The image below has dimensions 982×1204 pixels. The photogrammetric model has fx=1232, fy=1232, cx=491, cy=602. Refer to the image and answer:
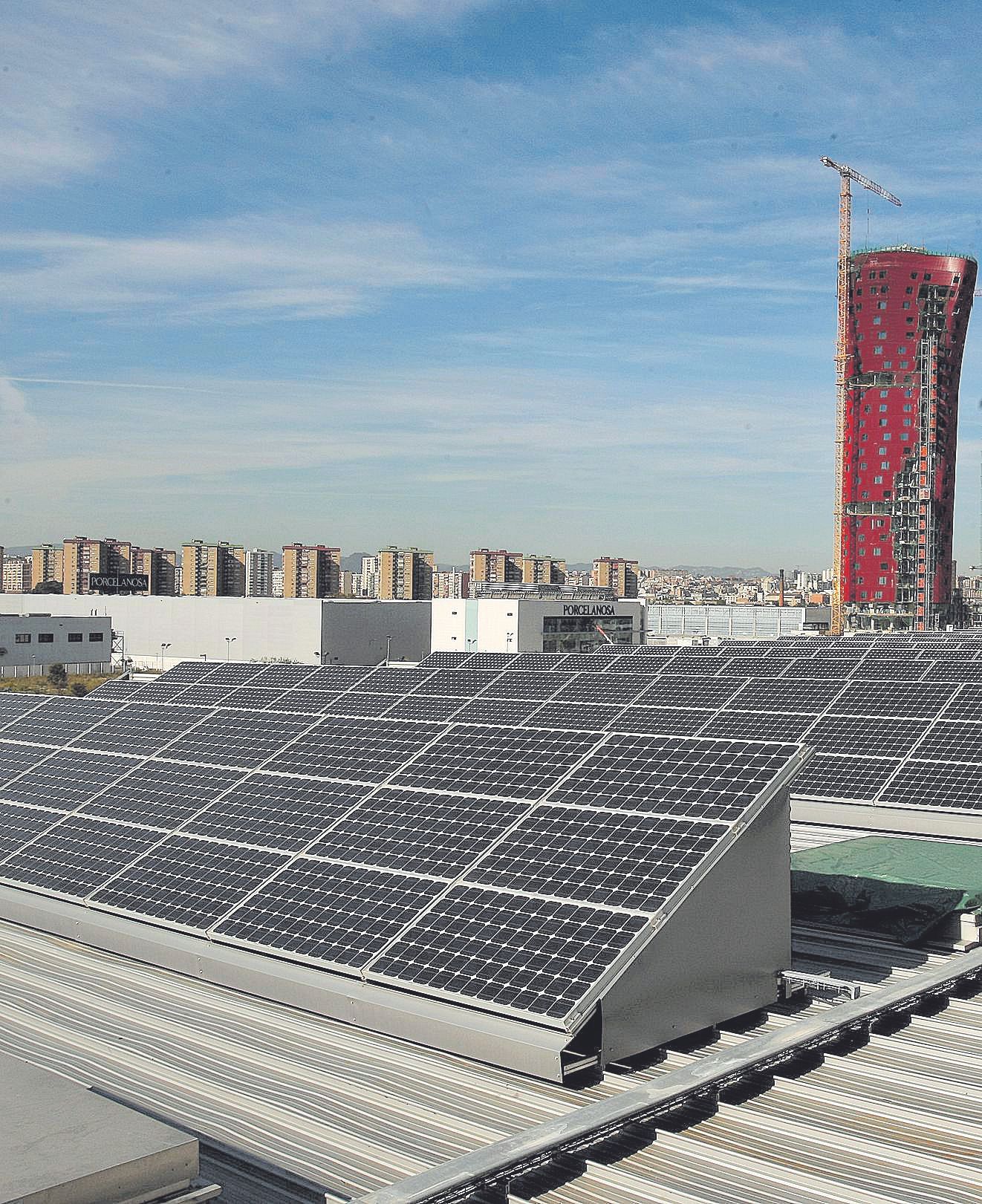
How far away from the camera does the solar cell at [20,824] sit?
1938 cm

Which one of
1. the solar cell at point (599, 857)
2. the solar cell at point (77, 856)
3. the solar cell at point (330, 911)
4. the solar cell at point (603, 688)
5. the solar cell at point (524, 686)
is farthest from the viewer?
the solar cell at point (524, 686)

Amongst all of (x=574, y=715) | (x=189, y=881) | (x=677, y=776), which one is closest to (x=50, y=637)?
(x=574, y=715)

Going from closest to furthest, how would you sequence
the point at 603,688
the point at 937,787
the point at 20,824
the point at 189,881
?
the point at 189,881, the point at 20,824, the point at 937,787, the point at 603,688

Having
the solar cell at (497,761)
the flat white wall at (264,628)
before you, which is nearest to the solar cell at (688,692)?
the solar cell at (497,761)

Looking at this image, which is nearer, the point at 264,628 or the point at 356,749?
the point at 356,749

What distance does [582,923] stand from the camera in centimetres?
1272

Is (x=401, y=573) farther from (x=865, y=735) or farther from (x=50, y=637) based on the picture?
(x=865, y=735)

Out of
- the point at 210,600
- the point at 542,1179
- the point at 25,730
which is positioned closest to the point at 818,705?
the point at 25,730

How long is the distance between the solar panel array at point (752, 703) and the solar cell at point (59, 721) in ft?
8.83

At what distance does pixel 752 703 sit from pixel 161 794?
61.4 feet

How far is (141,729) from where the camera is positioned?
2320 cm

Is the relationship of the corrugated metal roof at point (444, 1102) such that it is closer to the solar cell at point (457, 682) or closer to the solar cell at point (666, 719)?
the solar cell at point (666, 719)

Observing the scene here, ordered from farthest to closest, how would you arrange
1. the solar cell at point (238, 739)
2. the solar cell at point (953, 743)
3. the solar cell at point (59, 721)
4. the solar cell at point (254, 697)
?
1. the solar cell at point (953, 743)
2. the solar cell at point (254, 697)
3. the solar cell at point (59, 721)
4. the solar cell at point (238, 739)

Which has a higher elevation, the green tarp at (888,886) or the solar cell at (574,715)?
the solar cell at (574,715)
